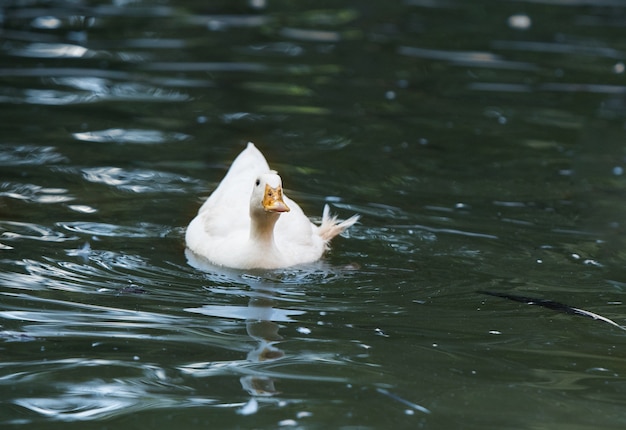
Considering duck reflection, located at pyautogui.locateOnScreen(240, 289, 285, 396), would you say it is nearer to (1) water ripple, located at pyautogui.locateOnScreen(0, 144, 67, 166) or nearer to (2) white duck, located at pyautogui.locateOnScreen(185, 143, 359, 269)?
(2) white duck, located at pyautogui.locateOnScreen(185, 143, 359, 269)

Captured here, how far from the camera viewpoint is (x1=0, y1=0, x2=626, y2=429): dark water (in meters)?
5.85

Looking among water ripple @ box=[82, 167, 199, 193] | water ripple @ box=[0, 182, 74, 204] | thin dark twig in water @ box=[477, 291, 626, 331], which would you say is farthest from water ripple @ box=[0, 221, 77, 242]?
thin dark twig in water @ box=[477, 291, 626, 331]

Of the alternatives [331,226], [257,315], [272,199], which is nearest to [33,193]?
[331,226]

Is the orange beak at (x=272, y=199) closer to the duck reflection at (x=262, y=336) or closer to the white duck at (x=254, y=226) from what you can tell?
the white duck at (x=254, y=226)

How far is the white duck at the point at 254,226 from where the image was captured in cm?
779

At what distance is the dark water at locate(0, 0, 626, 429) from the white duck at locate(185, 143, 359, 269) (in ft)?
0.47

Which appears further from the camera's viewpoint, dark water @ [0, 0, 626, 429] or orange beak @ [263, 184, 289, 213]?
orange beak @ [263, 184, 289, 213]

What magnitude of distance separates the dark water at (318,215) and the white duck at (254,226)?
0.47 feet

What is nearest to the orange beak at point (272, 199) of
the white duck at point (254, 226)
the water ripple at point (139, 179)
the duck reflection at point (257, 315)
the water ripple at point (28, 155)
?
the white duck at point (254, 226)

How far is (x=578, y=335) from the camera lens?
677 centimetres

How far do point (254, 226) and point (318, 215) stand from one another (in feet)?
5.02

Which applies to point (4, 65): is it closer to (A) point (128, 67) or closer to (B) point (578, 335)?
(A) point (128, 67)

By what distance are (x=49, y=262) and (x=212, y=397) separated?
2.43 metres

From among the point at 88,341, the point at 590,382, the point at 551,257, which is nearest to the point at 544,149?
the point at 551,257
